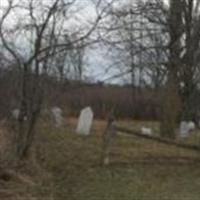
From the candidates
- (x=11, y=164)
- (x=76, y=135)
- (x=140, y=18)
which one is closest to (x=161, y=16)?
(x=140, y=18)

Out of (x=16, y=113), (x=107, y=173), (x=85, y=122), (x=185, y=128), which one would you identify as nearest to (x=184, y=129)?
(x=185, y=128)

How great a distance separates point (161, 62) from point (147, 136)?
26.1ft

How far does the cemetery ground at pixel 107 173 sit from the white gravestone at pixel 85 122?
1.66 metres

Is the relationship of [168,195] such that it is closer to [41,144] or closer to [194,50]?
[41,144]

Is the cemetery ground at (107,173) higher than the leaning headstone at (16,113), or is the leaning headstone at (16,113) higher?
the leaning headstone at (16,113)

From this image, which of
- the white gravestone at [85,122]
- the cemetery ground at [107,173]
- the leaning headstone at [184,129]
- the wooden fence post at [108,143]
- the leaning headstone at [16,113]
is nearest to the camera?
the cemetery ground at [107,173]

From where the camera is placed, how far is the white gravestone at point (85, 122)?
2489 cm

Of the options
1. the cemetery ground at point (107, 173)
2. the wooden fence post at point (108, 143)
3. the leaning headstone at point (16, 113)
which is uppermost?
the leaning headstone at point (16, 113)

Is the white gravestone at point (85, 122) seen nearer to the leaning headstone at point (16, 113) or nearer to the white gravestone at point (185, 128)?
the white gravestone at point (185, 128)

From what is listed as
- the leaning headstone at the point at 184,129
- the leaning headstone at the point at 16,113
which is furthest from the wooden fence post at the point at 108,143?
the leaning headstone at the point at 184,129

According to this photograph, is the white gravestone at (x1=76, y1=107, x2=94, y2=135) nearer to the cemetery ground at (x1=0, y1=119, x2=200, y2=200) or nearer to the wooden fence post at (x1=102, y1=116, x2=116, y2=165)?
the cemetery ground at (x1=0, y1=119, x2=200, y2=200)

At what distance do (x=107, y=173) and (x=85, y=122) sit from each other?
960cm

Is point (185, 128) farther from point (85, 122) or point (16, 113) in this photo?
point (16, 113)

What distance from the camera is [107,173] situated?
1584cm
